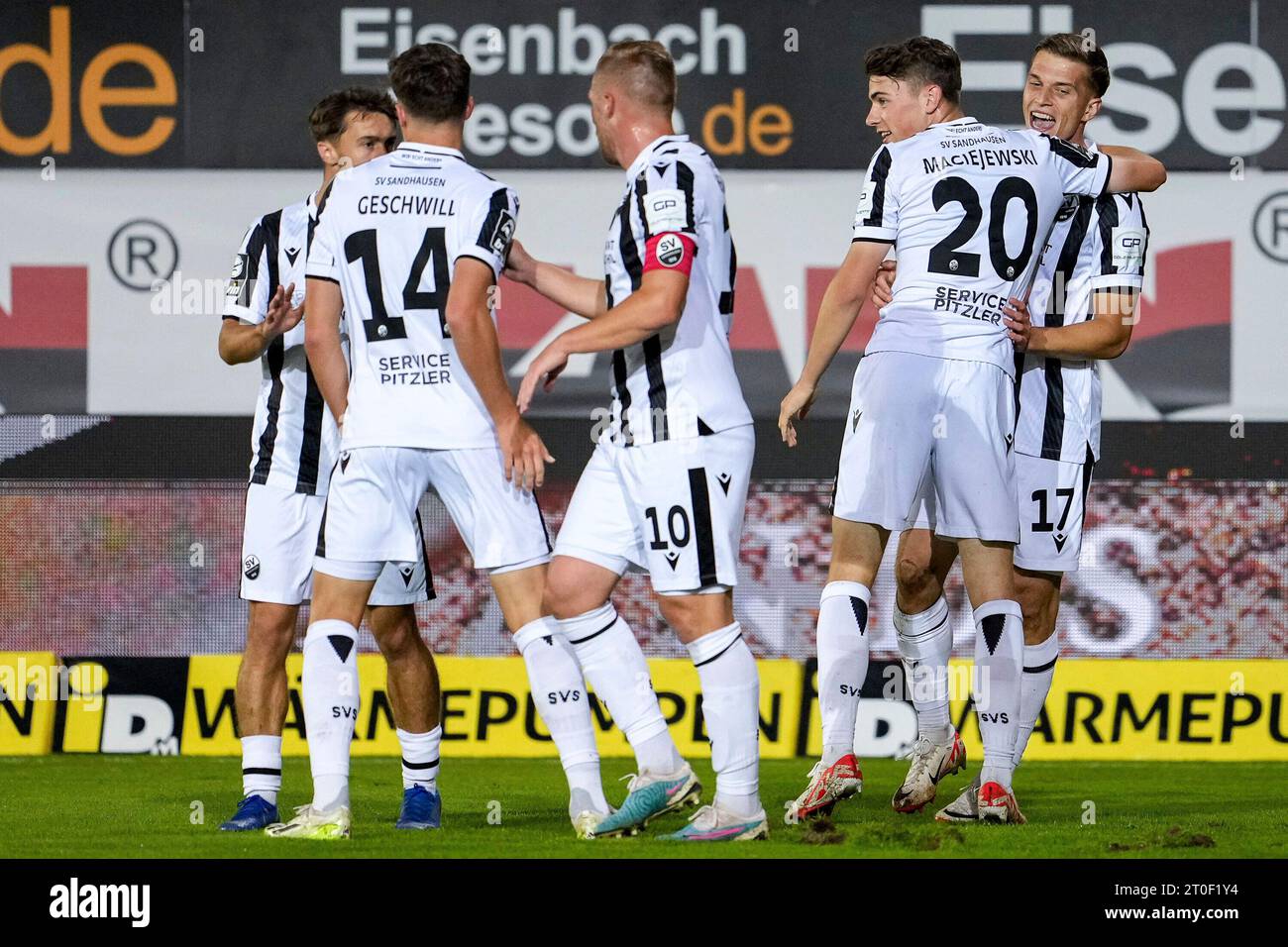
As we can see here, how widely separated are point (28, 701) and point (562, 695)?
3.94m

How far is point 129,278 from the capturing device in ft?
28.1

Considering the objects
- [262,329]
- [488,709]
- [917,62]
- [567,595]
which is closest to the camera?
[567,595]

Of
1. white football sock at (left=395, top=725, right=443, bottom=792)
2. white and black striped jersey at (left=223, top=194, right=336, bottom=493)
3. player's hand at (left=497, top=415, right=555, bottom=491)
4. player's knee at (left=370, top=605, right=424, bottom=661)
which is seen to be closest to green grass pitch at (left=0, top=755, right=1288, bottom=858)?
white football sock at (left=395, top=725, right=443, bottom=792)

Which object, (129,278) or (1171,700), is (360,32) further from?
(1171,700)

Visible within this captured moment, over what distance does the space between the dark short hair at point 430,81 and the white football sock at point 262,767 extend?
1.69 m

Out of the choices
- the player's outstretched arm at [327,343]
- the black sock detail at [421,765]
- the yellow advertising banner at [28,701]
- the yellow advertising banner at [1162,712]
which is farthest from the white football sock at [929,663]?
the yellow advertising banner at [28,701]

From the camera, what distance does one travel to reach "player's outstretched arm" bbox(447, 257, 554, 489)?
3998mm

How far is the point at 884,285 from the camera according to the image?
15.6 ft

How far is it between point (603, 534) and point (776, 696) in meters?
3.57

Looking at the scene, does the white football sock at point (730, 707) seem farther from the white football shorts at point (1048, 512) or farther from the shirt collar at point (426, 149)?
the white football shorts at point (1048, 512)

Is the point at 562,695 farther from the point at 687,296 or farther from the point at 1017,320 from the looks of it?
the point at 1017,320

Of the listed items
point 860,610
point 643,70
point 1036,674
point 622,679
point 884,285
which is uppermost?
point 643,70

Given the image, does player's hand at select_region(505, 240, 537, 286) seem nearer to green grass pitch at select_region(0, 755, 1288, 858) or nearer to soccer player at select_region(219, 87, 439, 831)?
soccer player at select_region(219, 87, 439, 831)

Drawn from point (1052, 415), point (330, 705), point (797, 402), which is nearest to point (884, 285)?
point (797, 402)
